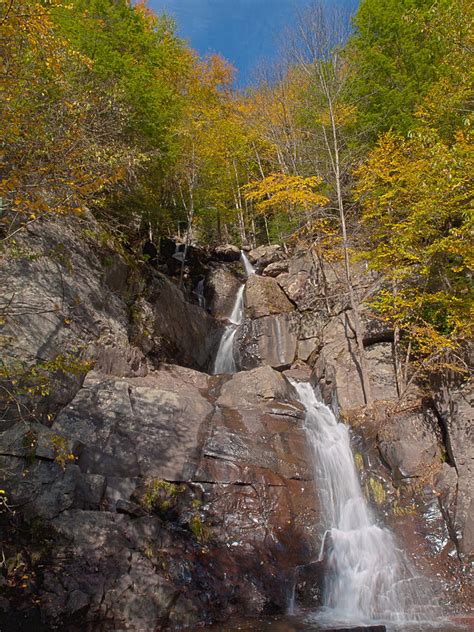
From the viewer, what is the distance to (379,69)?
17.3 metres

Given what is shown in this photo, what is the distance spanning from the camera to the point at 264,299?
55.8 ft

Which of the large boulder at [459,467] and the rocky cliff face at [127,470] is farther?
the large boulder at [459,467]

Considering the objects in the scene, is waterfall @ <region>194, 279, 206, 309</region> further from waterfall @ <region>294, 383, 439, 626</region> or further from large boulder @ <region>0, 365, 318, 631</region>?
waterfall @ <region>294, 383, 439, 626</region>

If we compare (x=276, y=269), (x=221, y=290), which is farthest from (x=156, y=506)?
(x=276, y=269)

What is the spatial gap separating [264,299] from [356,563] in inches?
406

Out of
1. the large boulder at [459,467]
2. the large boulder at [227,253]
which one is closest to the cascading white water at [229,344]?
the large boulder at [227,253]

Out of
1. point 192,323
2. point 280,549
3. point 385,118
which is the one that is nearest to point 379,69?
point 385,118

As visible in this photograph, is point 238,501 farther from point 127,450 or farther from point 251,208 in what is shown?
point 251,208

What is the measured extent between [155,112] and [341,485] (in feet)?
40.1

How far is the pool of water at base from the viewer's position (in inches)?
253

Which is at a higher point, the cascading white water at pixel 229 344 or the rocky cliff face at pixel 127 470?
the cascading white water at pixel 229 344

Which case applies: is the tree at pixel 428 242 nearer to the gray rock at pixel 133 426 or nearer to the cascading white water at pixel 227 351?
the cascading white water at pixel 227 351

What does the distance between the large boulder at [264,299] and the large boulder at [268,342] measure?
0.74 metres

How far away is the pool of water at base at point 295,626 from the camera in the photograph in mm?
6430
